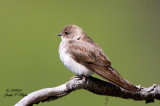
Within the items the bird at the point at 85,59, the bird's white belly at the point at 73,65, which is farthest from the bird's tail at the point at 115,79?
the bird's white belly at the point at 73,65

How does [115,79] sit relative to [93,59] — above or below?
below

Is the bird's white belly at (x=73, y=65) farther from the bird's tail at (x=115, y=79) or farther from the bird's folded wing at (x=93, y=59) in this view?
the bird's tail at (x=115, y=79)

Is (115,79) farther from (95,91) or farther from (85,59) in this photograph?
(85,59)

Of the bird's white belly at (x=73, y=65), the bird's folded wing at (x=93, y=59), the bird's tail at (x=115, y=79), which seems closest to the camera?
the bird's tail at (x=115, y=79)

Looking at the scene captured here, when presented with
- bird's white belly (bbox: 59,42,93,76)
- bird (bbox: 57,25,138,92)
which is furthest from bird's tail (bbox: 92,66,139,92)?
bird's white belly (bbox: 59,42,93,76)

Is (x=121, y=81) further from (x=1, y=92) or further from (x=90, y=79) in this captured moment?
(x=1, y=92)

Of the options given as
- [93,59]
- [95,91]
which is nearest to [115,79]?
[95,91]
